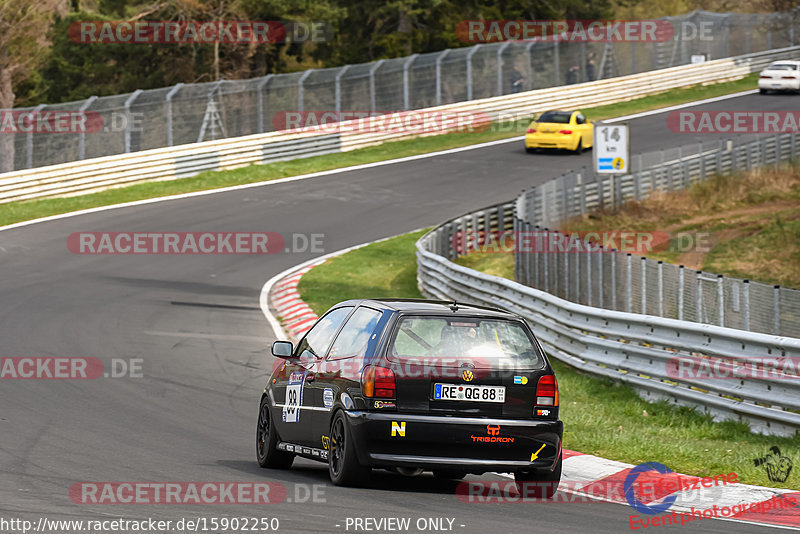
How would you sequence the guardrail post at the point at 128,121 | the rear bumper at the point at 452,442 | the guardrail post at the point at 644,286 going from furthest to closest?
the guardrail post at the point at 128,121
the guardrail post at the point at 644,286
the rear bumper at the point at 452,442

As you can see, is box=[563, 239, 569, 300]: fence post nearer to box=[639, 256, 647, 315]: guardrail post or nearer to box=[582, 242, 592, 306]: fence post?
box=[582, 242, 592, 306]: fence post

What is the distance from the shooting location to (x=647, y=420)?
12766mm

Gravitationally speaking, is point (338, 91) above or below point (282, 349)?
below

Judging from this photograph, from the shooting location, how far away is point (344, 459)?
8.66 m

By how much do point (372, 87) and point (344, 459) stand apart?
117ft

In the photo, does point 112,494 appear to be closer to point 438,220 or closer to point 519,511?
point 519,511

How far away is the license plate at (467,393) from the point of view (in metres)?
8.71

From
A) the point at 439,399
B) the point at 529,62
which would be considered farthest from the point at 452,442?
the point at 529,62

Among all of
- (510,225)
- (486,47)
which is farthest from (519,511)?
(486,47)

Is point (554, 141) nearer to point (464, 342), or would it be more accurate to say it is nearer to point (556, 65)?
point (556, 65)

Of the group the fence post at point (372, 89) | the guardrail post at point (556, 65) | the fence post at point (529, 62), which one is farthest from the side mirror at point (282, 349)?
the guardrail post at point (556, 65)

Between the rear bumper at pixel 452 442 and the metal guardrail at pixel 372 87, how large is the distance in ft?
85.8

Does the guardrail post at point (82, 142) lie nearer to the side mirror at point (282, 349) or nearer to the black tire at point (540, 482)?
the side mirror at point (282, 349)

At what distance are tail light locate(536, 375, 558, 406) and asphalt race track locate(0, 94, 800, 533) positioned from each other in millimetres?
818
